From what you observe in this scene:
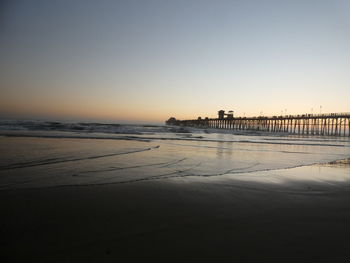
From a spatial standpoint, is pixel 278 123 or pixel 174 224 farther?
pixel 278 123

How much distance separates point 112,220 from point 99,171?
3198 millimetres

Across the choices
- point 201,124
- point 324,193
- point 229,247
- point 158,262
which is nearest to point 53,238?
point 158,262

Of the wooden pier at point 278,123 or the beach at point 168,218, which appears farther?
the wooden pier at point 278,123

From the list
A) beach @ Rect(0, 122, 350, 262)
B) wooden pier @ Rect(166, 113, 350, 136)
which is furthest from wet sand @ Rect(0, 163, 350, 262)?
wooden pier @ Rect(166, 113, 350, 136)

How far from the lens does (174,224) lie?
3.13 metres

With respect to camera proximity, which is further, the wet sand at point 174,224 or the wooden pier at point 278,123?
the wooden pier at point 278,123

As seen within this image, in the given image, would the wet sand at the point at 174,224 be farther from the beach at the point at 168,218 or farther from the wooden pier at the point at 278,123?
the wooden pier at the point at 278,123

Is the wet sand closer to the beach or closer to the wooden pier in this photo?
the beach

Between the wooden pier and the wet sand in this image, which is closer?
the wet sand

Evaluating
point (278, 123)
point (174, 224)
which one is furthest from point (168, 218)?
point (278, 123)

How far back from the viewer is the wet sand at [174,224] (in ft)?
8.00

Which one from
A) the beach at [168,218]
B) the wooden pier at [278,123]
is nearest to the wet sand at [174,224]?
the beach at [168,218]

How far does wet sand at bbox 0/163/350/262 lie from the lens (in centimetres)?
244

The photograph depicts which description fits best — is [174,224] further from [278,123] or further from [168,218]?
[278,123]
